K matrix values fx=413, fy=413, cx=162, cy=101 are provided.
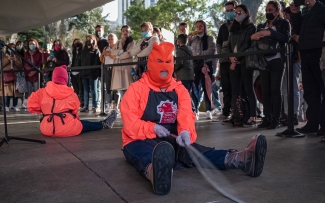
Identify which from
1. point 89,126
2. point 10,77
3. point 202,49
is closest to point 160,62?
point 89,126

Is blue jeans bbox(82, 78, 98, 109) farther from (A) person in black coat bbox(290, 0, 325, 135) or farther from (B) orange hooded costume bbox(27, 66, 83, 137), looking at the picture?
(A) person in black coat bbox(290, 0, 325, 135)

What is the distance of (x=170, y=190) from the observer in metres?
2.88

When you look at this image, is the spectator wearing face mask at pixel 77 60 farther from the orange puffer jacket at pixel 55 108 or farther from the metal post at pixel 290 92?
the metal post at pixel 290 92

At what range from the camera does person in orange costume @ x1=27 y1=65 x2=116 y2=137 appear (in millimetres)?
5598

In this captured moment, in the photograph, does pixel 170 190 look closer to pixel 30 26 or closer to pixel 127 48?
pixel 127 48

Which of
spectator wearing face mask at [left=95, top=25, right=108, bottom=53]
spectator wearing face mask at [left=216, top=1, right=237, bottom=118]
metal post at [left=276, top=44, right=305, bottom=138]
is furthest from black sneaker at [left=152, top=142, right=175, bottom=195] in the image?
spectator wearing face mask at [left=95, top=25, right=108, bottom=53]

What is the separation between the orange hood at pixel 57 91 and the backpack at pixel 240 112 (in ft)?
8.39

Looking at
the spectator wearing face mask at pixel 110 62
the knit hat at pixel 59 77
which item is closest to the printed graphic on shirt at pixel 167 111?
the knit hat at pixel 59 77

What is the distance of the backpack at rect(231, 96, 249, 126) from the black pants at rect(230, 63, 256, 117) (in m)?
0.06

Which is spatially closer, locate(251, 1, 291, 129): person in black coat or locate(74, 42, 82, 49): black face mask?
locate(251, 1, 291, 129): person in black coat

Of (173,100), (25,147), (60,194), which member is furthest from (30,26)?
(60,194)

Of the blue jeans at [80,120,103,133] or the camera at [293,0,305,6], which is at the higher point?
the camera at [293,0,305,6]

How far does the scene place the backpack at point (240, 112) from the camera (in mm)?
6391

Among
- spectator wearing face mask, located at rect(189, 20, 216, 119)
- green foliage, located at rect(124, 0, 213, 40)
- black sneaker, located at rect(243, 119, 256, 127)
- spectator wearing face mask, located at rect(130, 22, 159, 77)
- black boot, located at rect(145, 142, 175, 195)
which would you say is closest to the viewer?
black boot, located at rect(145, 142, 175, 195)
